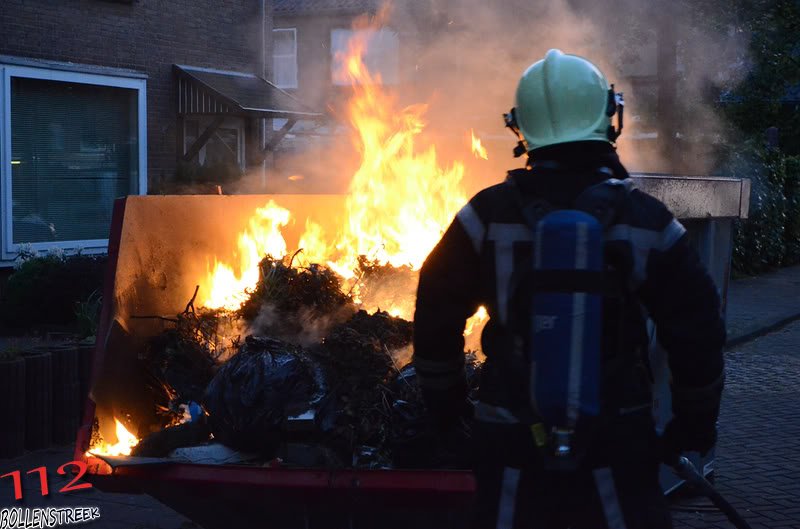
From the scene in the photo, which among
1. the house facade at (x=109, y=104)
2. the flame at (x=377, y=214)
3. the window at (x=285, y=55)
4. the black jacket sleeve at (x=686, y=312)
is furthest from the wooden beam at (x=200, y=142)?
the black jacket sleeve at (x=686, y=312)

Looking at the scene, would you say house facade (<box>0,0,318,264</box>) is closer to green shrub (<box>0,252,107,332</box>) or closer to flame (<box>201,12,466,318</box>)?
green shrub (<box>0,252,107,332</box>)

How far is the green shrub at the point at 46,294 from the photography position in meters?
9.46

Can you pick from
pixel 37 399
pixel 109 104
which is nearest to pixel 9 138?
pixel 109 104

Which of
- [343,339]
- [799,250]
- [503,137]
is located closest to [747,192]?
[343,339]

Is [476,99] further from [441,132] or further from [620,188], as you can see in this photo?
[620,188]

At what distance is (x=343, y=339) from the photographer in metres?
4.30

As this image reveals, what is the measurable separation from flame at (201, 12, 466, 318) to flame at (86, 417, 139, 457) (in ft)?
2.69

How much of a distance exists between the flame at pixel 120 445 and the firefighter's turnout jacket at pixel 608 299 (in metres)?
1.94

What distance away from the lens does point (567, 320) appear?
2.33 metres

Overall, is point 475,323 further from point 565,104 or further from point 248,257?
point 565,104

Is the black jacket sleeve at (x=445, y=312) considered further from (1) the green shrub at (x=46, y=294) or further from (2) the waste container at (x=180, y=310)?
(1) the green shrub at (x=46, y=294)

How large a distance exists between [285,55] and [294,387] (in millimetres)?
24107

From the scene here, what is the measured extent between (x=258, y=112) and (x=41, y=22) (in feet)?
10.2

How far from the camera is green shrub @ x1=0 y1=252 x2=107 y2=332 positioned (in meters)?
9.46
